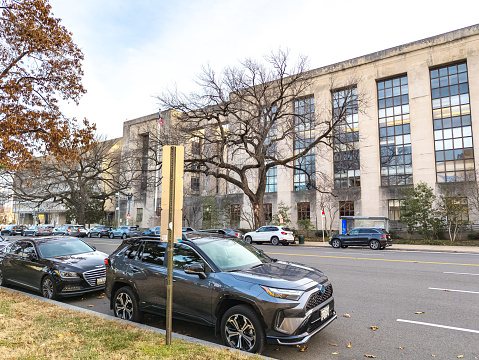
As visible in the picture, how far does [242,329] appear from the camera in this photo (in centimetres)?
446

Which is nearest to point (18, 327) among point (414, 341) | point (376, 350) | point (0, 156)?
point (376, 350)

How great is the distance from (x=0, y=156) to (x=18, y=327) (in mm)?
7354

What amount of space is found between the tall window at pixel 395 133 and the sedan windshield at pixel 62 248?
112 feet

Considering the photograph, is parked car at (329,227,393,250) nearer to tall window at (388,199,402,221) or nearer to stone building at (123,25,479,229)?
stone building at (123,25,479,229)

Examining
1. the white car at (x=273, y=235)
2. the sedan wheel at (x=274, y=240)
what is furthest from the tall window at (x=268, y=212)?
the sedan wheel at (x=274, y=240)

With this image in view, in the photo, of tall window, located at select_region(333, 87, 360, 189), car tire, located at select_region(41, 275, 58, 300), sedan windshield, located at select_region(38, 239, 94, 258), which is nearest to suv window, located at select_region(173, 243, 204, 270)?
car tire, located at select_region(41, 275, 58, 300)

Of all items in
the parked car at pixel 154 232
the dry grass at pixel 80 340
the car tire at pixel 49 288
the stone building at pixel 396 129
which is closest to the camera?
the dry grass at pixel 80 340

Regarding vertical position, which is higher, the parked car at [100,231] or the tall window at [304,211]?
the tall window at [304,211]

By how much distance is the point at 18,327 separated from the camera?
530 centimetres

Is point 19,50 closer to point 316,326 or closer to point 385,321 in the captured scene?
point 316,326

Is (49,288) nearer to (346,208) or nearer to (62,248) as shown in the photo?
(62,248)

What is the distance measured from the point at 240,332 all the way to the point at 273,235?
76.8 ft

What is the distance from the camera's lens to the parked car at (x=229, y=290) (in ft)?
14.0

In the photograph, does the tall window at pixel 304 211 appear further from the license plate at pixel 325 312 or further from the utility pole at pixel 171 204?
the utility pole at pixel 171 204
